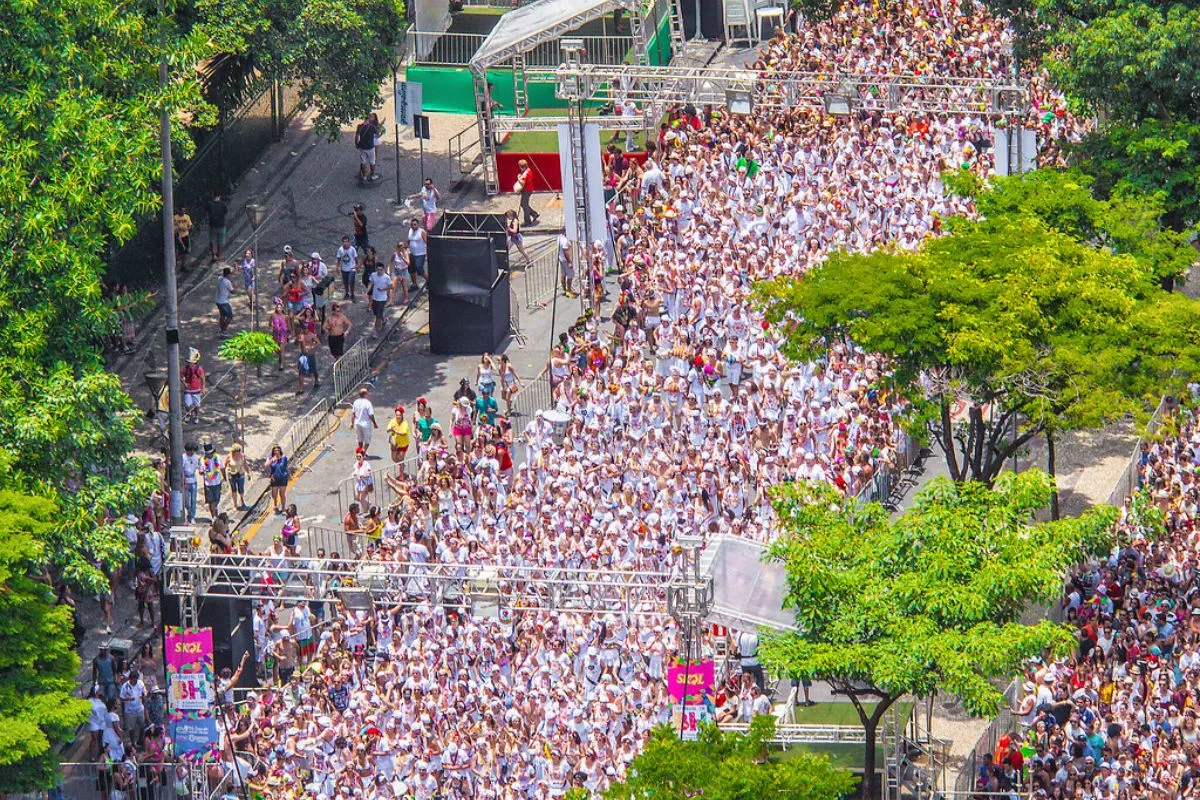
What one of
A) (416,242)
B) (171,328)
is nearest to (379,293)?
(416,242)

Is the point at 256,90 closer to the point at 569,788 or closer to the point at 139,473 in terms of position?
the point at 139,473

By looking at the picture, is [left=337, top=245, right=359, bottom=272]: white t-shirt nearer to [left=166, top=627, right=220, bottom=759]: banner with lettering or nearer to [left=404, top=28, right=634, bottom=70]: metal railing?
[left=404, top=28, right=634, bottom=70]: metal railing

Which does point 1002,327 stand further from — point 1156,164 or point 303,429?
point 303,429

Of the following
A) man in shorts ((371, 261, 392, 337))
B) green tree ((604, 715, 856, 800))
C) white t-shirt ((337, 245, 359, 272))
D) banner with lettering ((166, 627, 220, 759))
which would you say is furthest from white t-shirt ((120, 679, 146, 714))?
white t-shirt ((337, 245, 359, 272))

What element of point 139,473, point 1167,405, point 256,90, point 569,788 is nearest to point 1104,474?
point 1167,405

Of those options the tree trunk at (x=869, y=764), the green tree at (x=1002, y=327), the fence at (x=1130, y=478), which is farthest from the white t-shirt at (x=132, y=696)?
the fence at (x=1130, y=478)

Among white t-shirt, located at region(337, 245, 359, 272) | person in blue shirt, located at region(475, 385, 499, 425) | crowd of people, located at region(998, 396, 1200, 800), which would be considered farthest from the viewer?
white t-shirt, located at region(337, 245, 359, 272)

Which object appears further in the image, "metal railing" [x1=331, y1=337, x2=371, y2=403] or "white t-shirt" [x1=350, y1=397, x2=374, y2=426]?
"metal railing" [x1=331, y1=337, x2=371, y2=403]
